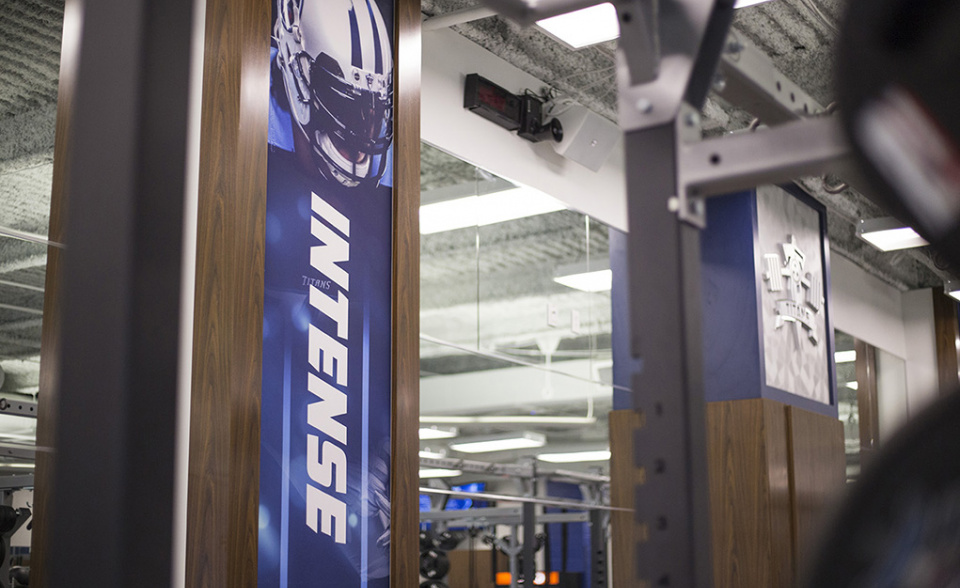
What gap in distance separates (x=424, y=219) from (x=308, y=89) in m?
1.99

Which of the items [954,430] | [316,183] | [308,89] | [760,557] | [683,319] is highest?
[308,89]

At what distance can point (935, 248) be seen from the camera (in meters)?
1.06

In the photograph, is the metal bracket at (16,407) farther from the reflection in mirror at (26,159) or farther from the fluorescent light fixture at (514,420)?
the fluorescent light fixture at (514,420)

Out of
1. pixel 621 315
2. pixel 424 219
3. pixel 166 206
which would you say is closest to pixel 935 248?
pixel 166 206

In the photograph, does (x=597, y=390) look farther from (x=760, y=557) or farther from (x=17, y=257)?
(x=17, y=257)

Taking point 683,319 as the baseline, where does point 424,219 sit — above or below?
above

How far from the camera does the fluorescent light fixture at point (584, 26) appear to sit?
13.8 ft

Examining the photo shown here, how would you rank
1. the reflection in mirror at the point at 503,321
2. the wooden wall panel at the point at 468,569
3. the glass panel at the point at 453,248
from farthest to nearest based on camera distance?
the wooden wall panel at the point at 468,569 < the reflection in mirror at the point at 503,321 < the glass panel at the point at 453,248

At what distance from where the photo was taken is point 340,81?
3.67m

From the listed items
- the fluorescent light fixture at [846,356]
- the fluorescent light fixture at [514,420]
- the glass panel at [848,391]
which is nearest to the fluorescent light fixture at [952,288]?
the glass panel at [848,391]

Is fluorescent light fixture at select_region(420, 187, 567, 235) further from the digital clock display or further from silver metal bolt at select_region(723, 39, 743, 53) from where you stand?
silver metal bolt at select_region(723, 39, 743, 53)

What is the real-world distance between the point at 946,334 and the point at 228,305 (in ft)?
26.5

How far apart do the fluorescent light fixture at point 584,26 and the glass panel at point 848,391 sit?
5.09 meters

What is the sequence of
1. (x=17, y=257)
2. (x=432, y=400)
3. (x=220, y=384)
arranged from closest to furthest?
(x=220, y=384), (x=17, y=257), (x=432, y=400)
